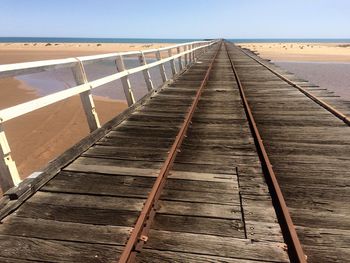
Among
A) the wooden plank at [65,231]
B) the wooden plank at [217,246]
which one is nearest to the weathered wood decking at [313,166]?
the wooden plank at [217,246]

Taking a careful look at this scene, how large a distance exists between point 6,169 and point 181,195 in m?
1.92

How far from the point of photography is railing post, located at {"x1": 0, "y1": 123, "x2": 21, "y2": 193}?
142 inches

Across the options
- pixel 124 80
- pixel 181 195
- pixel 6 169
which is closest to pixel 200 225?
pixel 181 195

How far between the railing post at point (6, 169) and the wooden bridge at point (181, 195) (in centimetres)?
1

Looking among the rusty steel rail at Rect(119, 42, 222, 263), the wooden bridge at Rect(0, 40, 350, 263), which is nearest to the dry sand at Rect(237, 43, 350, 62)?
the wooden bridge at Rect(0, 40, 350, 263)

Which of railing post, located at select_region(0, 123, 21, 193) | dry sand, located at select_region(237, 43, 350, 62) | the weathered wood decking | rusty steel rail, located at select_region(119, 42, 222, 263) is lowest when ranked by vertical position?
dry sand, located at select_region(237, 43, 350, 62)

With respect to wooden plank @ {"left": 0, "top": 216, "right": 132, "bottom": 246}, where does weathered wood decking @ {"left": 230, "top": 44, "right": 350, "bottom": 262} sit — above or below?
below

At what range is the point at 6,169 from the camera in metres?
3.71

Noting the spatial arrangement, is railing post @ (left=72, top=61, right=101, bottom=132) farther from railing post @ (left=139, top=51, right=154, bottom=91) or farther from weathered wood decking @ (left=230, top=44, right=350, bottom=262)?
railing post @ (left=139, top=51, right=154, bottom=91)

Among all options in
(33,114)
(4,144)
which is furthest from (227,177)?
(33,114)

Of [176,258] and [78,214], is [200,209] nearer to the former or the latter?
[176,258]

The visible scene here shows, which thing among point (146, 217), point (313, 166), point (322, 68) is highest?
point (146, 217)

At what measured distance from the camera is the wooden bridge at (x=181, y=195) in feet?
9.92

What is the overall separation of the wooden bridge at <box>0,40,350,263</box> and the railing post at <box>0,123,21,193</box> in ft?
0.05
